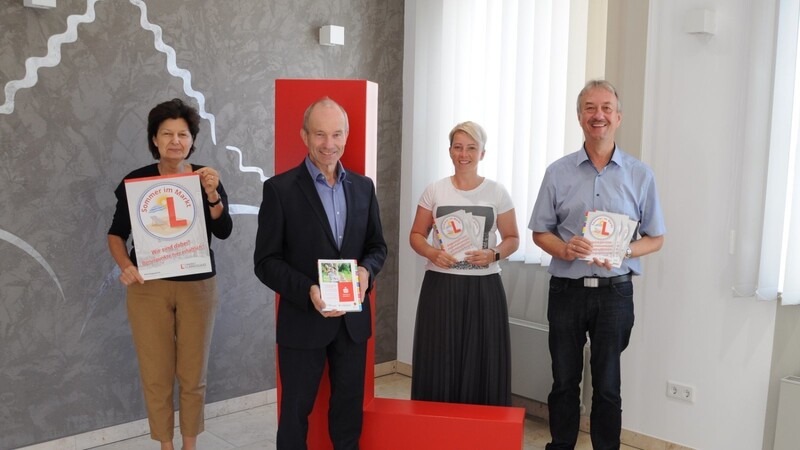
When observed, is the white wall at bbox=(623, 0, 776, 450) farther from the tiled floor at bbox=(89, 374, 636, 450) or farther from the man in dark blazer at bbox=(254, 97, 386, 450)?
the man in dark blazer at bbox=(254, 97, 386, 450)

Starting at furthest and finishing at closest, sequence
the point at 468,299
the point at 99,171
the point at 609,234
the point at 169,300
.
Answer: the point at 99,171, the point at 468,299, the point at 169,300, the point at 609,234

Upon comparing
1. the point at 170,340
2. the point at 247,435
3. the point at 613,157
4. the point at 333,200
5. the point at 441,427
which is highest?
the point at 613,157

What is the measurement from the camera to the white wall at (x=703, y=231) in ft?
10.9

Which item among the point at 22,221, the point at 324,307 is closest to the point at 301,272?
the point at 324,307

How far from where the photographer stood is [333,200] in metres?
2.87

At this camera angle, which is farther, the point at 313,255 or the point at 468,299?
the point at 468,299

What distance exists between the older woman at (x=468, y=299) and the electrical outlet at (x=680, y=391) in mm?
892

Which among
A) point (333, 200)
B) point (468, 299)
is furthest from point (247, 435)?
point (333, 200)

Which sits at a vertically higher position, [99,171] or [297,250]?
[99,171]

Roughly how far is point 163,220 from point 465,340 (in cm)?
151

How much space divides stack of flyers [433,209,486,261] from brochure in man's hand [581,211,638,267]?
55 cm

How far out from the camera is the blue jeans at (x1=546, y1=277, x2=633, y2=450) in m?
3.17

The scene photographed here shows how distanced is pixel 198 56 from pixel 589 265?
2.36 m

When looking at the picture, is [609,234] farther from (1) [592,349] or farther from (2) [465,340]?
(2) [465,340]
